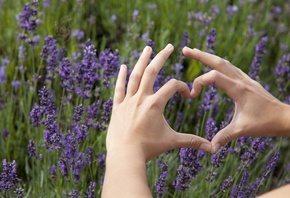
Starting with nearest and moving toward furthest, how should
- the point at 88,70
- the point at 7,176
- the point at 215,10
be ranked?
1. the point at 7,176
2. the point at 88,70
3. the point at 215,10

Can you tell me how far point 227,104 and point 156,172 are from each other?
0.89 m

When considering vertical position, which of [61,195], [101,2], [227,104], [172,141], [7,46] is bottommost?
[61,195]

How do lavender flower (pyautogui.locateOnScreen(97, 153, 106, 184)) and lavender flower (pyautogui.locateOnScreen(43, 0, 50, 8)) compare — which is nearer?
lavender flower (pyautogui.locateOnScreen(97, 153, 106, 184))

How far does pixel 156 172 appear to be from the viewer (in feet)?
7.82

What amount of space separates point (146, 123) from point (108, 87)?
128cm

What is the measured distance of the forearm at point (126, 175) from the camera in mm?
1308

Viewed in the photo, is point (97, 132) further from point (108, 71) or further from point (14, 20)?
point (14, 20)

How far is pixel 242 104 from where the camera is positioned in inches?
62.5

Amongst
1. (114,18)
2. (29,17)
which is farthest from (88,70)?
(114,18)

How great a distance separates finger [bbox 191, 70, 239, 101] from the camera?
149 centimetres

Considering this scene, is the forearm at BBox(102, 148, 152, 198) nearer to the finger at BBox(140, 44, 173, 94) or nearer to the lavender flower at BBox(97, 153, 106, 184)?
the finger at BBox(140, 44, 173, 94)

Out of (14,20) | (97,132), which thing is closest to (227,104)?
(97,132)

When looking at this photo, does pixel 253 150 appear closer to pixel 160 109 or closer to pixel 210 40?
pixel 210 40

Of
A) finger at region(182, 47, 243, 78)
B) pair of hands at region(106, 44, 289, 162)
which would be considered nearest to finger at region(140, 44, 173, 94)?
pair of hands at region(106, 44, 289, 162)
